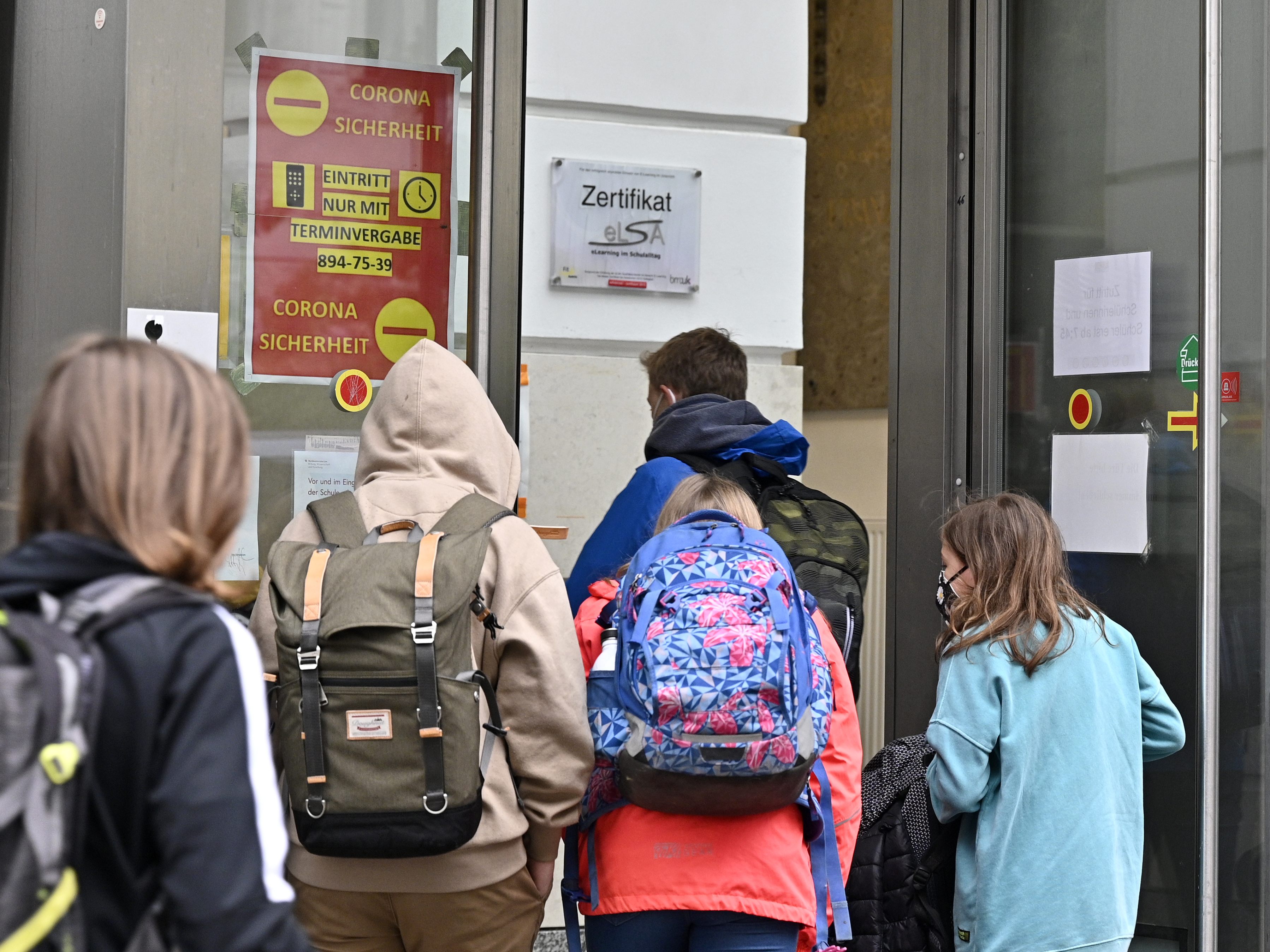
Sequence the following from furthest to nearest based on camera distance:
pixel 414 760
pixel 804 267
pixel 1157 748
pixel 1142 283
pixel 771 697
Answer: pixel 804 267 < pixel 1142 283 < pixel 1157 748 < pixel 771 697 < pixel 414 760

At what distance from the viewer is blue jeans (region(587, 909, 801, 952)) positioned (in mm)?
2461

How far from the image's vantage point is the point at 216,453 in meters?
1.46

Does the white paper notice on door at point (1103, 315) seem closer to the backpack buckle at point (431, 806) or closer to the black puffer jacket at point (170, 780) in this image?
the backpack buckle at point (431, 806)

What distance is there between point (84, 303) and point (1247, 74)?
2734 millimetres

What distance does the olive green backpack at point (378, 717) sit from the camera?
7.05 feet

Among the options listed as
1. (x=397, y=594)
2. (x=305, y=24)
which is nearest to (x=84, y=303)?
(x=305, y=24)

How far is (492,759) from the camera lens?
2.37 meters

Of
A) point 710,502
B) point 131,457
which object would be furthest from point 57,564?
point 710,502

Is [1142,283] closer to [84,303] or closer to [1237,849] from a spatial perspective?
[1237,849]

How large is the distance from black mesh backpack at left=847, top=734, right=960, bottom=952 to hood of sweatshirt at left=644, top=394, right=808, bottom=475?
889 millimetres

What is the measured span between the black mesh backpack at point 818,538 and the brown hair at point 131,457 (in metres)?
1.91

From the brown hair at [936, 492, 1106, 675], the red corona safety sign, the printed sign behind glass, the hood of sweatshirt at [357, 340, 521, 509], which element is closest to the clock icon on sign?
the red corona safety sign

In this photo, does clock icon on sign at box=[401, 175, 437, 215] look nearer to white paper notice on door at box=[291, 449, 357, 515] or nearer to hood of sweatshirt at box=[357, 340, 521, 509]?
white paper notice on door at box=[291, 449, 357, 515]

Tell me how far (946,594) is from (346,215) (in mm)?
1652
